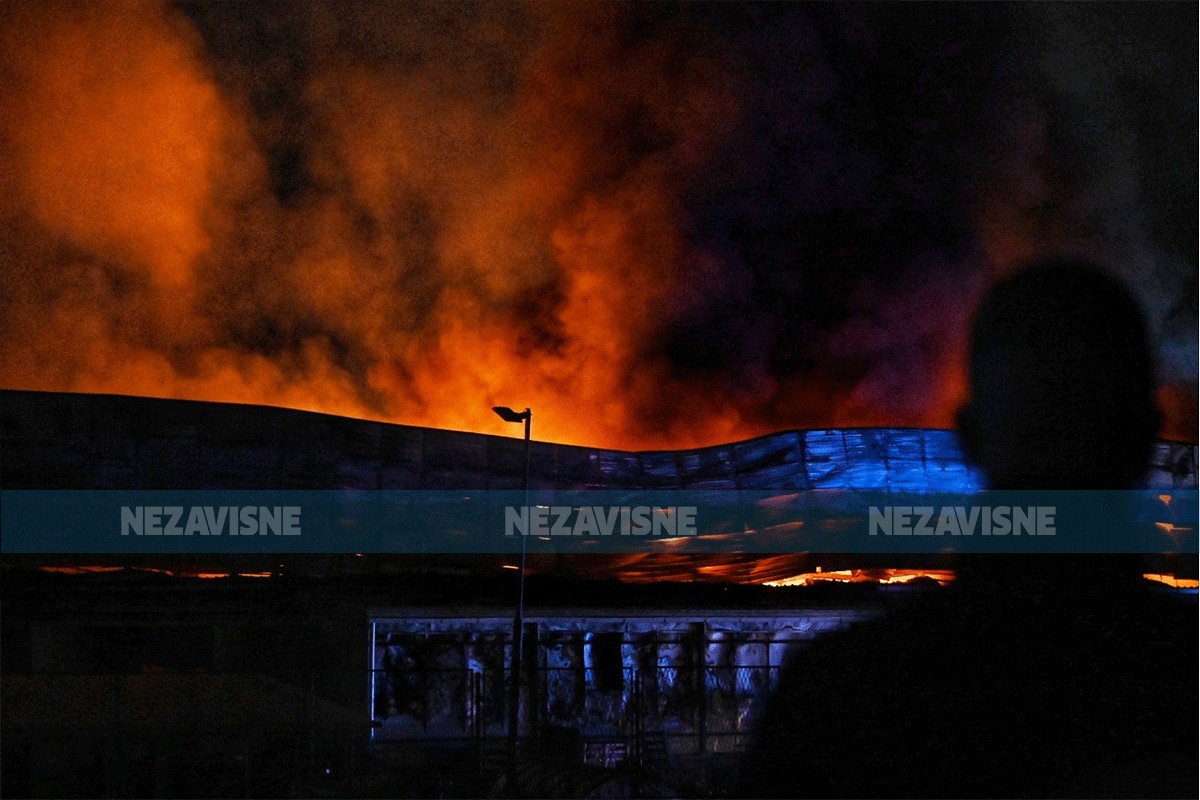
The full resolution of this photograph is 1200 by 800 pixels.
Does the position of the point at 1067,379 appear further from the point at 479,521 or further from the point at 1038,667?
the point at 479,521

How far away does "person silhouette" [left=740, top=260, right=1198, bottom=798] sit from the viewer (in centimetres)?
202

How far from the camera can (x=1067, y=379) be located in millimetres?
2184

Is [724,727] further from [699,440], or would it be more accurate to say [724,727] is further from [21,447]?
[21,447]

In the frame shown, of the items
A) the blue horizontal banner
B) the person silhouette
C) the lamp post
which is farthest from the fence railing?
the person silhouette

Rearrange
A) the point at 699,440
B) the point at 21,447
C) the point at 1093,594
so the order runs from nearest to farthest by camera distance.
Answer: the point at 1093,594 < the point at 21,447 < the point at 699,440

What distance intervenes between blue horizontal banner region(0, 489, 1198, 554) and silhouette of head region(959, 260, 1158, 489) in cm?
1267

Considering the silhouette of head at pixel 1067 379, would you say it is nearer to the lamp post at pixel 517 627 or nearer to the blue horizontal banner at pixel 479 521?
the lamp post at pixel 517 627

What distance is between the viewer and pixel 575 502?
58.1ft

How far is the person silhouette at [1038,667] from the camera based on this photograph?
6.62ft

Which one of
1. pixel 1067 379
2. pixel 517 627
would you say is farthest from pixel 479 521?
pixel 1067 379

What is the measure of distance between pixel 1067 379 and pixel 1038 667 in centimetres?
59

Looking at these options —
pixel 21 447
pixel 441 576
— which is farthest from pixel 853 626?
pixel 21 447

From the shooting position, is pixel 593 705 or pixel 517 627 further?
pixel 593 705

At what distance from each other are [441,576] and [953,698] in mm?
15191
